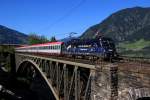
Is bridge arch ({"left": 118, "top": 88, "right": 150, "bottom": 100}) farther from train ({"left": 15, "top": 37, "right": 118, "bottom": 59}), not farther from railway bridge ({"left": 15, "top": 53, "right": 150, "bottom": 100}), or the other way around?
train ({"left": 15, "top": 37, "right": 118, "bottom": 59})

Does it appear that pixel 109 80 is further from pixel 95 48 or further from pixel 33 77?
pixel 33 77

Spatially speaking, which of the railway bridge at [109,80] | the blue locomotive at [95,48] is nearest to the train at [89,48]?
the blue locomotive at [95,48]

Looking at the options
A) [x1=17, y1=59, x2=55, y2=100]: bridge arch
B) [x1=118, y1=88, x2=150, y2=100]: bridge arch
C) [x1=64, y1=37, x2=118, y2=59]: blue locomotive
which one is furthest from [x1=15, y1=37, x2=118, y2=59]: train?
[x1=17, y1=59, x2=55, y2=100]: bridge arch

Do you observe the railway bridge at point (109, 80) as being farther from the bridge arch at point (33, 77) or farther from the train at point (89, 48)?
the bridge arch at point (33, 77)

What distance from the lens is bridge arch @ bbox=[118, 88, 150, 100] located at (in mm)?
21614

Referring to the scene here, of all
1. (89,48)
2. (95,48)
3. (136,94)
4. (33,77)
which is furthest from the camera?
(33,77)

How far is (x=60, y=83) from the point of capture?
42.4 metres

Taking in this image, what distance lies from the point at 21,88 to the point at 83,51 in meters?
50.7

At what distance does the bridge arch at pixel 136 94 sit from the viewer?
21.6 metres

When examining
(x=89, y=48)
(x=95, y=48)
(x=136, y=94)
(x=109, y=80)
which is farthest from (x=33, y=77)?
(x=136, y=94)

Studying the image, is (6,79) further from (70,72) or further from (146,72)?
(146,72)

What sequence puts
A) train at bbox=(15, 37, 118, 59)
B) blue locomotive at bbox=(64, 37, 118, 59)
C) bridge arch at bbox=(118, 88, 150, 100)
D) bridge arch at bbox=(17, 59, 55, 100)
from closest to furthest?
1. bridge arch at bbox=(118, 88, 150, 100)
2. blue locomotive at bbox=(64, 37, 118, 59)
3. train at bbox=(15, 37, 118, 59)
4. bridge arch at bbox=(17, 59, 55, 100)

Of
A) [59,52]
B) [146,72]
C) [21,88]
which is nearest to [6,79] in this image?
[21,88]

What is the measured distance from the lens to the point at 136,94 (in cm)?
2242
